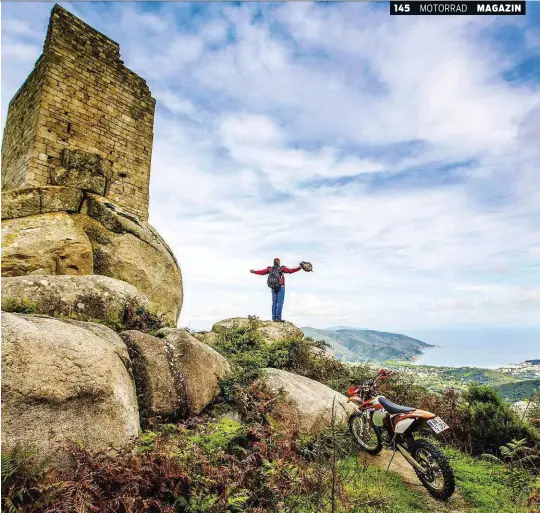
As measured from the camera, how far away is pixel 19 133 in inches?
493

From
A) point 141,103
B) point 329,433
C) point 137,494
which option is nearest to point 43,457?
point 137,494

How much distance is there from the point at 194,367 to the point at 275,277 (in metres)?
6.99

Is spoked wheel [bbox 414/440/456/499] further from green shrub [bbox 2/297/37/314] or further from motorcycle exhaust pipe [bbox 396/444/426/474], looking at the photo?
green shrub [bbox 2/297/37/314]

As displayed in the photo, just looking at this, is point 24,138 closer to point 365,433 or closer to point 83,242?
point 83,242

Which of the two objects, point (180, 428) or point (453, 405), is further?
point (453, 405)

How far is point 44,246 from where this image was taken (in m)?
8.53

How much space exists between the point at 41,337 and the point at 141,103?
13029 mm

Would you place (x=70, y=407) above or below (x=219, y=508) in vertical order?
above

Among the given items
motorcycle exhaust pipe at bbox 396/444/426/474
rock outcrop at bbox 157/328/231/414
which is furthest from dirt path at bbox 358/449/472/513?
rock outcrop at bbox 157/328/231/414

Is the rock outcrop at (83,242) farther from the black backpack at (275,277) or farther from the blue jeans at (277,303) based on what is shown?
the blue jeans at (277,303)

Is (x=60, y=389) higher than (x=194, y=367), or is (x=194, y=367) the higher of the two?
(x=194, y=367)

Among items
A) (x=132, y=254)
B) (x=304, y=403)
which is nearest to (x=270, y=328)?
(x=132, y=254)

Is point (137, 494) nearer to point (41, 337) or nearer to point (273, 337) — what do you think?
point (41, 337)

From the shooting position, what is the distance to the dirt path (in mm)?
5102
